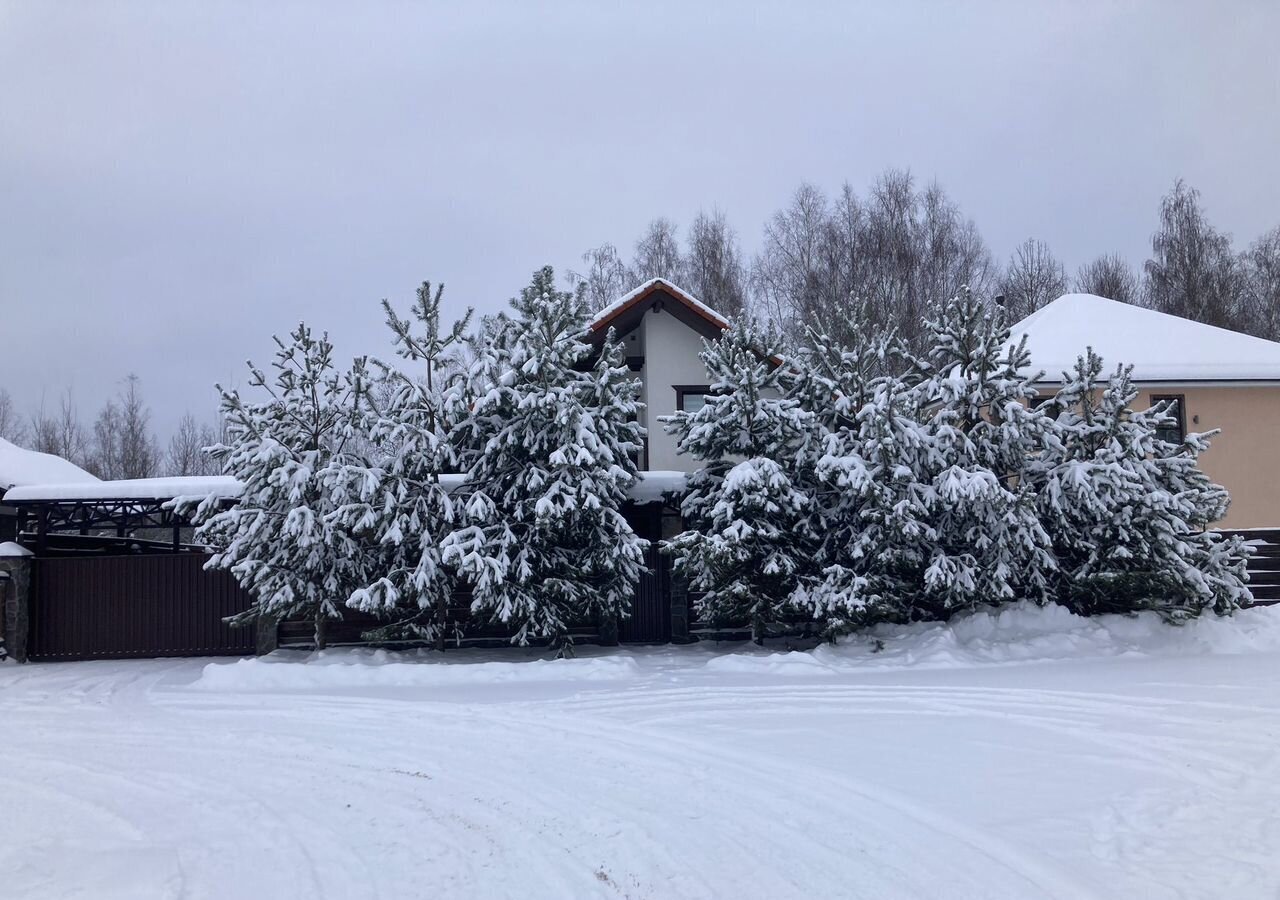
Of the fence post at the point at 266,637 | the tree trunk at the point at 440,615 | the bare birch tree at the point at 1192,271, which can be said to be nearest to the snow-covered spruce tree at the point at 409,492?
the tree trunk at the point at 440,615

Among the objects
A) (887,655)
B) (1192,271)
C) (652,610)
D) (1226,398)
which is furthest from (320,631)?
(1192,271)

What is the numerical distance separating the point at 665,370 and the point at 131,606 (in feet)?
35.6

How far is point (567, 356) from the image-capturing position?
14.1m

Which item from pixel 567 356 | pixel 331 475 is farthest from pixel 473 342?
pixel 331 475

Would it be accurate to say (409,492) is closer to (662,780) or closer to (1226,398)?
(662,780)

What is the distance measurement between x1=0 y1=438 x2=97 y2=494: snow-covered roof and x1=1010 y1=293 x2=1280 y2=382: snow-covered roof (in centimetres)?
2268

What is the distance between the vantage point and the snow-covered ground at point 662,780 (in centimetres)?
515

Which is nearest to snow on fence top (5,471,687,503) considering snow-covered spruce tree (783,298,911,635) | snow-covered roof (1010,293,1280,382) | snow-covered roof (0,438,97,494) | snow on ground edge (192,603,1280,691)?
snow-covered spruce tree (783,298,911,635)

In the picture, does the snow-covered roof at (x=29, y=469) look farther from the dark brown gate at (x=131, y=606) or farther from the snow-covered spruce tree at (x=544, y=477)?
the snow-covered spruce tree at (x=544, y=477)

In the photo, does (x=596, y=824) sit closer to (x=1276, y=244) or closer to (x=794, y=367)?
(x=794, y=367)

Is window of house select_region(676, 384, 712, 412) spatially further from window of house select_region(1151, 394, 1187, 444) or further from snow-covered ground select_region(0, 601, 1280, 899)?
window of house select_region(1151, 394, 1187, 444)

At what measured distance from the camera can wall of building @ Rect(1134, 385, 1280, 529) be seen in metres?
20.0

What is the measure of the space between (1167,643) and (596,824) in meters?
10.8

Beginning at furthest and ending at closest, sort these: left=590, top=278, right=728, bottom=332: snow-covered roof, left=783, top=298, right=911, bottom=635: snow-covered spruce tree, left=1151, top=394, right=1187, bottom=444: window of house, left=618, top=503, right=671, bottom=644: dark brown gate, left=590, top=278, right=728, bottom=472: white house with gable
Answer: left=1151, top=394, right=1187, bottom=444: window of house < left=590, top=278, right=728, bottom=472: white house with gable < left=590, top=278, right=728, bottom=332: snow-covered roof < left=618, top=503, right=671, bottom=644: dark brown gate < left=783, top=298, right=911, bottom=635: snow-covered spruce tree
